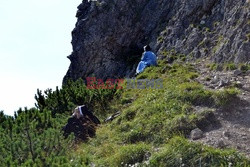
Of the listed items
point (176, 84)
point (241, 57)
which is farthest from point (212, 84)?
point (241, 57)

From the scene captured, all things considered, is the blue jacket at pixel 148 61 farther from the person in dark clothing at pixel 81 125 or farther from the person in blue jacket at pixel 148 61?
the person in dark clothing at pixel 81 125

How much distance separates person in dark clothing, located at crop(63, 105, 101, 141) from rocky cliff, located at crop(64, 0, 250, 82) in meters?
5.54

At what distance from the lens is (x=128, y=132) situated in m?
7.77

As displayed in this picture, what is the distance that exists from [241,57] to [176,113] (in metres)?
4.56

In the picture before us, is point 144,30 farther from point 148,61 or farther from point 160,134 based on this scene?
point 160,134

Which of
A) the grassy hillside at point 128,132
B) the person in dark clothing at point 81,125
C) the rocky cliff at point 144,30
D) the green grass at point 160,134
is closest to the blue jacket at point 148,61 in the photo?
the rocky cliff at point 144,30

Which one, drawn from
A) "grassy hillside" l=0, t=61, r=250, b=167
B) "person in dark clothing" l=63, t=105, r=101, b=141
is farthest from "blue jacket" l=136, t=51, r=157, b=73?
"person in dark clothing" l=63, t=105, r=101, b=141

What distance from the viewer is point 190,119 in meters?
7.36

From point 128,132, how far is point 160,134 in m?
0.88

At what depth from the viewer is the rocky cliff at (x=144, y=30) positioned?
46.8ft

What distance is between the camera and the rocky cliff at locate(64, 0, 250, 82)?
1427 centimetres

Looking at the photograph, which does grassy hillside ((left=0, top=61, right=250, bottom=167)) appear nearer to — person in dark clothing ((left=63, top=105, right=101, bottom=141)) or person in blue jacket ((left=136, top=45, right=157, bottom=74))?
person in dark clothing ((left=63, top=105, right=101, bottom=141))

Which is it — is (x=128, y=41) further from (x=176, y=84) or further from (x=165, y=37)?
(x=176, y=84)

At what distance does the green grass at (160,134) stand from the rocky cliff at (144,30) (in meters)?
4.34
